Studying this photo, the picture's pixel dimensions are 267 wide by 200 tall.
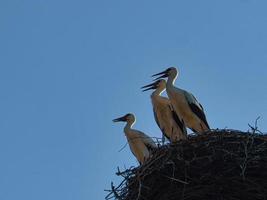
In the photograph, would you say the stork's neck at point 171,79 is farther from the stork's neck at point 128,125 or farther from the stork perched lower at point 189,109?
the stork's neck at point 128,125

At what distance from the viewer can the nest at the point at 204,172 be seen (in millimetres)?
8578

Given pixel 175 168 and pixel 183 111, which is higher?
Result: pixel 183 111

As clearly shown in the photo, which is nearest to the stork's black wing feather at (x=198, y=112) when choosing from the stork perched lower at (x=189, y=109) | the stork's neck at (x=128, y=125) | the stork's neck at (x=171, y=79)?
the stork perched lower at (x=189, y=109)

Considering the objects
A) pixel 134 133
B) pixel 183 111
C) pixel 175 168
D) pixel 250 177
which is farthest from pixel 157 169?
pixel 134 133

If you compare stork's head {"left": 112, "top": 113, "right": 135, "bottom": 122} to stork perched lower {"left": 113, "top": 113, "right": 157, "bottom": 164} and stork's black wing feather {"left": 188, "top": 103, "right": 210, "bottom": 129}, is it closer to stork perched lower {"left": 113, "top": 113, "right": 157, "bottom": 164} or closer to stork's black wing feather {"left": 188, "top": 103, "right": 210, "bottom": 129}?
stork perched lower {"left": 113, "top": 113, "right": 157, "bottom": 164}

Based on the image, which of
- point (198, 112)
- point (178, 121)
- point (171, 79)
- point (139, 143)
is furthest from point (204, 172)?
point (171, 79)

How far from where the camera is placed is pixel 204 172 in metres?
8.84

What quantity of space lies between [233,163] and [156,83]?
4.33 metres

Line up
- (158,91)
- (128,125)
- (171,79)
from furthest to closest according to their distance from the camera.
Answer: (128,125) < (158,91) < (171,79)

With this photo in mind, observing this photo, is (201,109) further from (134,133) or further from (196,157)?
(196,157)

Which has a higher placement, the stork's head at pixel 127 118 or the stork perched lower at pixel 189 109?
the stork's head at pixel 127 118

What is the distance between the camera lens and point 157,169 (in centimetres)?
902

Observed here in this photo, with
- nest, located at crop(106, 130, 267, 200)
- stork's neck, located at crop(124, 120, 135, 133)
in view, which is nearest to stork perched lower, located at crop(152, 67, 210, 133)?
stork's neck, located at crop(124, 120, 135, 133)

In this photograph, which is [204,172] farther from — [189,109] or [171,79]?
[171,79]
